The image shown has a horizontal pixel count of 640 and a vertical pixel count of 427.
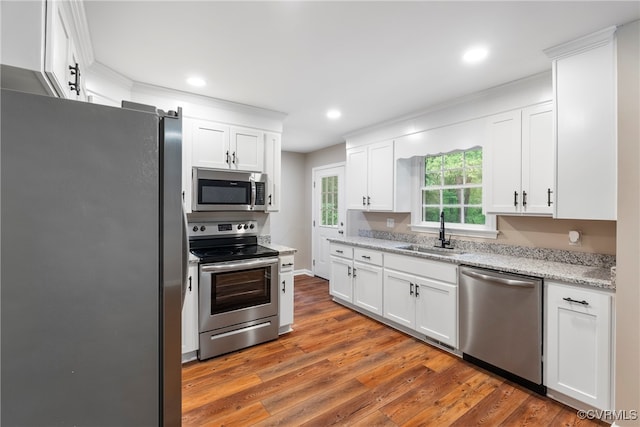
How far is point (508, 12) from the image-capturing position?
1714 millimetres

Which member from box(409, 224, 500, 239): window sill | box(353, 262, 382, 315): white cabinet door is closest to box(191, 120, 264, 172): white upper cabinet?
box(353, 262, 382, 315): white cabinet door

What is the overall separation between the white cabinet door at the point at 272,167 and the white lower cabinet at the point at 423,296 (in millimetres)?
1495

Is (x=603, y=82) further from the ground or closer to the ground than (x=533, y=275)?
further from the ground

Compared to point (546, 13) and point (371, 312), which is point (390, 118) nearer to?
point (546, 13)

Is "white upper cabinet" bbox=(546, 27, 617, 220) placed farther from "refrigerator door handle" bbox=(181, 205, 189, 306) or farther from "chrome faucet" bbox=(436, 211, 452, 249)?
"refrigerator door handle" bbox=(181, 205, 189, 306)

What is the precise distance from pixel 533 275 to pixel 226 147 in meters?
3.04

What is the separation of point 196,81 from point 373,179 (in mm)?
2413

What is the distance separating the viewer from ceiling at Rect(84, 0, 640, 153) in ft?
5.57

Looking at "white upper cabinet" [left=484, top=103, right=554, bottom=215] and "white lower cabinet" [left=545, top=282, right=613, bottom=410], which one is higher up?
"white upper cabinet" [left=484, top=103, right=554, bottom=215]

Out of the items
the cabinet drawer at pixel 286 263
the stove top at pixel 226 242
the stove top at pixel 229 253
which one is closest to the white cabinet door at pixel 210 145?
the stove top at pixel 226 242

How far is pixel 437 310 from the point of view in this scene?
113 inches

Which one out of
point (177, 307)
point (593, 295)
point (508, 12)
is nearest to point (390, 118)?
point (508, 12)

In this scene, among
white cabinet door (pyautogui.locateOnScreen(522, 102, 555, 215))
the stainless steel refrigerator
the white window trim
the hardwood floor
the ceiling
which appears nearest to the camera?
the stainless steel refrigerator

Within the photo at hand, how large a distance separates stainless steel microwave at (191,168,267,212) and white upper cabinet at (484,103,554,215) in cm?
238
